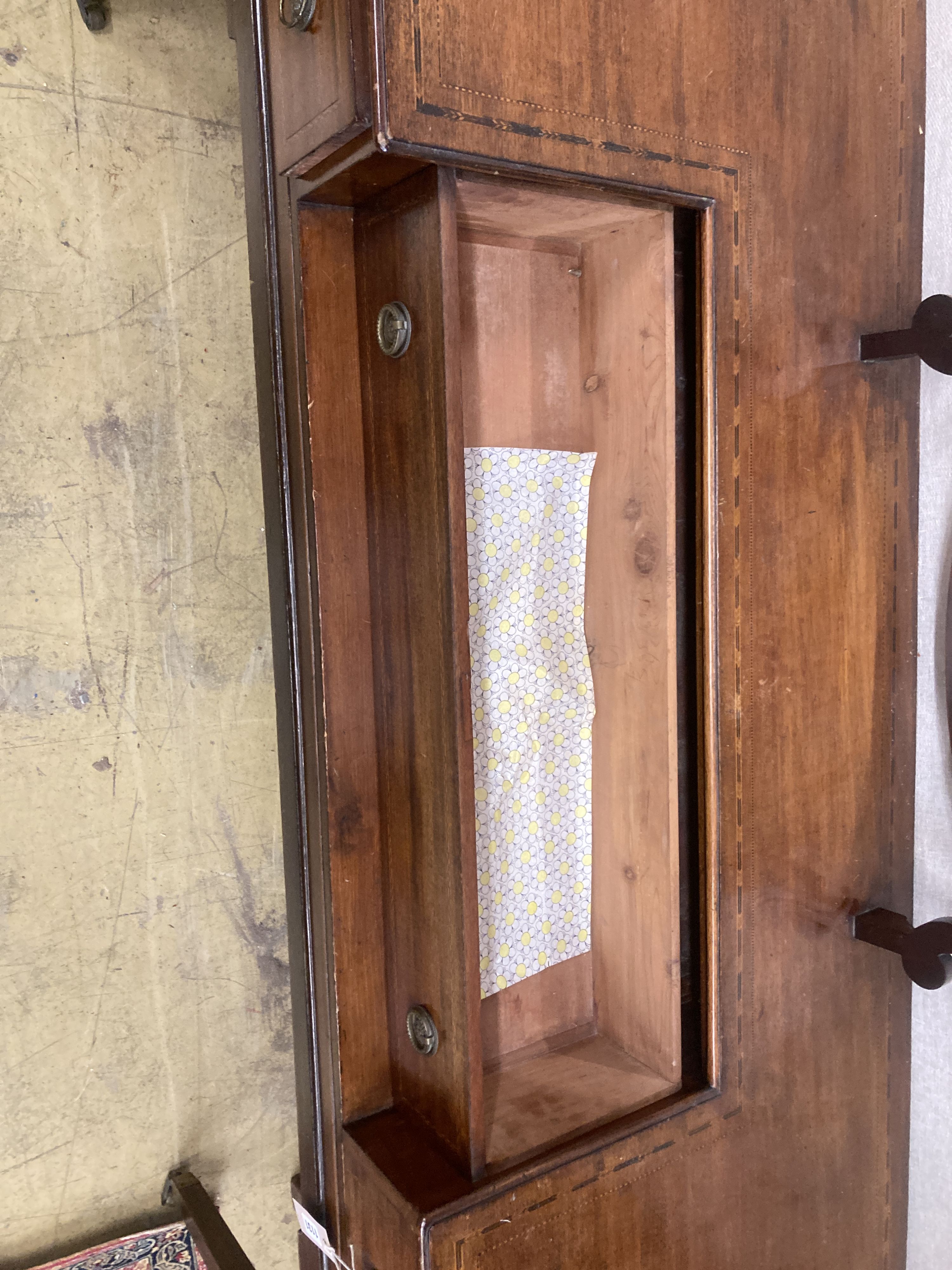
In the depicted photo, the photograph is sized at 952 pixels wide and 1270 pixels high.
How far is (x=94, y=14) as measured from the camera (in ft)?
3.57

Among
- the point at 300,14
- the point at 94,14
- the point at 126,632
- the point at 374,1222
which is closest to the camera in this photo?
the point at 300,14

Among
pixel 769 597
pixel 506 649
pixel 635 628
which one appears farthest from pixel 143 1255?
pixel 769 597

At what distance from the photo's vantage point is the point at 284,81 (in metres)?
0.90

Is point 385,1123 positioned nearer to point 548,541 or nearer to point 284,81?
point 548,541

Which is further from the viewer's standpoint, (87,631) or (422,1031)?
(87,631)

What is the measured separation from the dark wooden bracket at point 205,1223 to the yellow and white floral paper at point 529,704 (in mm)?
445

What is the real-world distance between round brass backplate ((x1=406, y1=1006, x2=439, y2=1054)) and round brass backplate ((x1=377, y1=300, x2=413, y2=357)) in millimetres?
688

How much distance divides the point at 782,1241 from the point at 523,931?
54 cm

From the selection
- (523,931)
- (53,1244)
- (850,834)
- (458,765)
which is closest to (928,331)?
(850,834)

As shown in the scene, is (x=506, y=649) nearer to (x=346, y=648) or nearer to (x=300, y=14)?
(x=346, y=648)

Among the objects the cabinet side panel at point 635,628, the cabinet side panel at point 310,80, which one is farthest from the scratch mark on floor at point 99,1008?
the cabinet side panel at point 310,80

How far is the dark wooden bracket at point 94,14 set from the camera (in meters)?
1.07

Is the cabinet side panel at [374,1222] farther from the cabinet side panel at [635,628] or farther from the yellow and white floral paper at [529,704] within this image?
the cabinet side panel at [635,628]

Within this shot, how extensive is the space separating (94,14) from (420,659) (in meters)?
0.87
